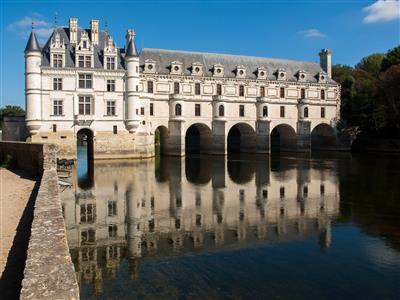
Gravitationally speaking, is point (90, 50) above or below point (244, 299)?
above

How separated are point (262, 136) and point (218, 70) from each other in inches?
357

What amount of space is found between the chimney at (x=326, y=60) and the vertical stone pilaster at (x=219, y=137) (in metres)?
Answer: 18.1

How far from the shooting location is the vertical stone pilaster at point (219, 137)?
139ft

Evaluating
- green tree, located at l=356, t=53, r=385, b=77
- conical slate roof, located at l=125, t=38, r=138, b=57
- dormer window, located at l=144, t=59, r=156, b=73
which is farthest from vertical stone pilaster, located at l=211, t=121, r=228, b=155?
green tree, located at l=356, t=53, r=385, b=77

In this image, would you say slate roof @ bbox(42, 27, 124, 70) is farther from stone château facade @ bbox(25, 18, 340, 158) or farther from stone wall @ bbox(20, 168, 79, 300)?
stone wall @ bbox(20, 168, 79, 300)

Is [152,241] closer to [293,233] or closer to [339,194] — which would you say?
[293,233]

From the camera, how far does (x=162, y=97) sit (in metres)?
40.3

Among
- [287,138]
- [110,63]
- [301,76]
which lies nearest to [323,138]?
[287,138]

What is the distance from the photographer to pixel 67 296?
4.59 m

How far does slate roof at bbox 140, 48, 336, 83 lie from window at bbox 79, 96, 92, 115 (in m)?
7.38

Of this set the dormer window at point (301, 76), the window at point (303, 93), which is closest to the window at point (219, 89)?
the dormer window at point (301, 76)

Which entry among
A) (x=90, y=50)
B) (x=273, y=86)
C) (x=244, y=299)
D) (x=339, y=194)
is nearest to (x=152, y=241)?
(x=244, y=299)

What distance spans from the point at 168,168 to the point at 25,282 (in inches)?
1000

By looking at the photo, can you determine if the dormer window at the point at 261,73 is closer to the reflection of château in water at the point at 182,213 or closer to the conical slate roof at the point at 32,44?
the reflection of château in water at the point at 182,213
